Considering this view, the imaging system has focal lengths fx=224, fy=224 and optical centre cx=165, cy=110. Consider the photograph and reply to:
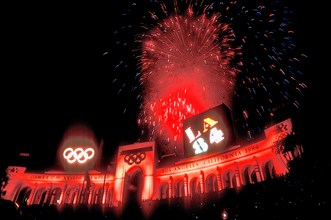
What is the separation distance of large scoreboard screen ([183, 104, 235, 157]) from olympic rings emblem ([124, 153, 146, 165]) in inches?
191

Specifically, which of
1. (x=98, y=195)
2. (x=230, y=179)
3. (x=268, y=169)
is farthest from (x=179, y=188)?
(x=98, y=195)

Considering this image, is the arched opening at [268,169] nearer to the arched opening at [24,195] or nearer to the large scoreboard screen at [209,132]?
the large scoreboard screen at [209,132]

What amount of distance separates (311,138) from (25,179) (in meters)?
→ 28.4

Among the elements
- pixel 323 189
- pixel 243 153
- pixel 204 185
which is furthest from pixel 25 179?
pixel 323 189

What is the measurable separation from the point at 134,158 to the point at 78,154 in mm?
7413

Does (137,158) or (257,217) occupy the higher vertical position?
(137,158)

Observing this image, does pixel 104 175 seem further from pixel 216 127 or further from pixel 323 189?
pixel 323 189

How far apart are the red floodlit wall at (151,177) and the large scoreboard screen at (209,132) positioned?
0.79 meters

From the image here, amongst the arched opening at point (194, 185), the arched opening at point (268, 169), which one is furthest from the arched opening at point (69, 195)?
the arched opening at point (268, 169)

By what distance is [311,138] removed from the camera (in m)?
13.3

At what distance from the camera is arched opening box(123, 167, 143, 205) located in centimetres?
2269

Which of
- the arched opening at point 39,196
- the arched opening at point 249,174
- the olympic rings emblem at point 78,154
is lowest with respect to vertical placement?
the arched opening at point 39,196

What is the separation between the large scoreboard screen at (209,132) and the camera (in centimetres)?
2100

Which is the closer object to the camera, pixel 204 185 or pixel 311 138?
pixel 311 138
